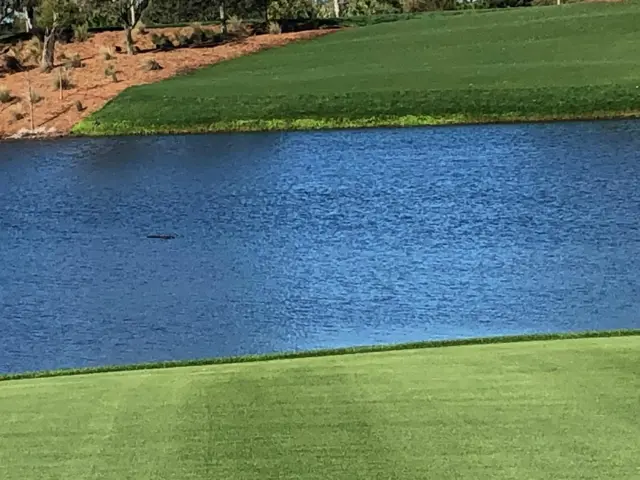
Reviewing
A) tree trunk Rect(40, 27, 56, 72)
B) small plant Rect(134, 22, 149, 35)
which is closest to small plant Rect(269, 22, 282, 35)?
small plant Rect(134, 22, 149, 35)

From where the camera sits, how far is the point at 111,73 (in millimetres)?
41969

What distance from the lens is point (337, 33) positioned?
5197 centimetres

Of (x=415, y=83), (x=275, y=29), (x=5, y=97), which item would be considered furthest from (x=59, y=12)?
(x=415, y=83)

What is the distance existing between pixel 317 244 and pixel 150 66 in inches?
1064

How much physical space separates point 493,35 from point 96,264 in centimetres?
3305

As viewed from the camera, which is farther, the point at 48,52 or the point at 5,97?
the point at 48,52

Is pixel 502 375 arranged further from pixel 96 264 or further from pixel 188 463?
pixel 96 264

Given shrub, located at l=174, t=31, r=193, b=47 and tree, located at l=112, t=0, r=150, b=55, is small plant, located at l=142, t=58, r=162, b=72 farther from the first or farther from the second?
shrub, located at l=174, t=31, r=193, b=47

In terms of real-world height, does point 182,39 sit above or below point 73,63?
above

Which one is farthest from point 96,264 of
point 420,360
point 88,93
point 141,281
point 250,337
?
point 88,93

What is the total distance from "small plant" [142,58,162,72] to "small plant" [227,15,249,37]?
7.46m

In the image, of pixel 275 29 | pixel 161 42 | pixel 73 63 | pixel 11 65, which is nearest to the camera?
pixel 73 63

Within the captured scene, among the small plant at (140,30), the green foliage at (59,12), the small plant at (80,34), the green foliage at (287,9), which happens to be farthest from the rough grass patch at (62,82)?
the green foliage at (287,9)

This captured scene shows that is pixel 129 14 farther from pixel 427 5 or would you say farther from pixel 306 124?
pixel 427 5
